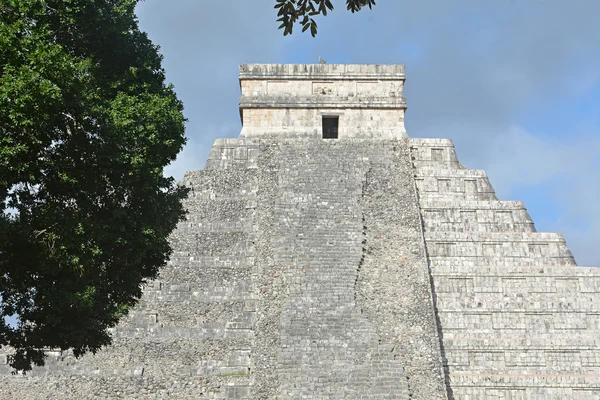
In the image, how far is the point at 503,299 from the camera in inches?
814

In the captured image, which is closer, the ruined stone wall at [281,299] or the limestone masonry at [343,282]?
the ruined stone wall at [281,299]

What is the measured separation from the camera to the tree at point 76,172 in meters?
11.2

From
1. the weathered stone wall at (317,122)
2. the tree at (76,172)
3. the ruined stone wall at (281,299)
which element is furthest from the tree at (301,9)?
the weathered stone wall at (317,122)

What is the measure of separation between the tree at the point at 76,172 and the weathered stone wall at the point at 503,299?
9.69 m

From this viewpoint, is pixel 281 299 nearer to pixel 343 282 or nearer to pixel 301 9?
pixel 343 282

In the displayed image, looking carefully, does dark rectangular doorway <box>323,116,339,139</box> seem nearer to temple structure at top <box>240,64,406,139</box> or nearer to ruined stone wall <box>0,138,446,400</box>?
temple structure at top <box>240,64,406,139</box>

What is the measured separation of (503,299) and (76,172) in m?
12.7

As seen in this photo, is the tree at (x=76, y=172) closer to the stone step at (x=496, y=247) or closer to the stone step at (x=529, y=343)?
the stone step at (x=529, y=343)

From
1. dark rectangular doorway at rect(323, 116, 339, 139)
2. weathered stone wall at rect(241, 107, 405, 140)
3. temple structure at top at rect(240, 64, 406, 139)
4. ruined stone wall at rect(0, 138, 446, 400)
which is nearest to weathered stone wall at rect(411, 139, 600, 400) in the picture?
ruined stone wall at rect(0, 138, 446, 400)

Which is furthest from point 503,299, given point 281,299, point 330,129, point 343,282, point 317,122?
point 330,129

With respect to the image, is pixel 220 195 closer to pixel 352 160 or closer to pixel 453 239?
pixel 352 160

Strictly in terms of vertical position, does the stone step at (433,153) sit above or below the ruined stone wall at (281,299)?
above

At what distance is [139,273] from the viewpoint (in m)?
13.4

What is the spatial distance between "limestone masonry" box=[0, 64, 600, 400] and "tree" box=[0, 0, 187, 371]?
5.41m
